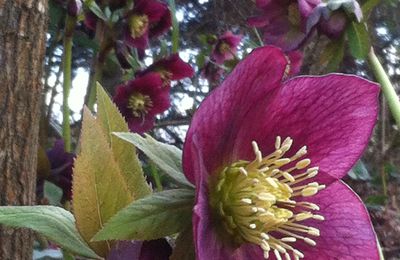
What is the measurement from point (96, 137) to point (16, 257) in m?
0.36

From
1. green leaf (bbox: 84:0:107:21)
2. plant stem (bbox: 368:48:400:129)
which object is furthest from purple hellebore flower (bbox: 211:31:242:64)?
plant stem (bbox: 368:48:400:129)

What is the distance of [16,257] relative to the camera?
2.00 feet

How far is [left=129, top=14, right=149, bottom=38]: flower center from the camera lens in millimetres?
948

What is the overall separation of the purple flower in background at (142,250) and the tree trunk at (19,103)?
0.36 meters

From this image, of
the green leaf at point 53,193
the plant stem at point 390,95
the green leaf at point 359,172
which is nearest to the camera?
the plant stem at point 390,95

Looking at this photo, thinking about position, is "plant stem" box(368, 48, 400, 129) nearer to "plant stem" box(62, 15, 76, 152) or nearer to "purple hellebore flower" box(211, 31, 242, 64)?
"plant stem" box(62, 15, 76, 152)

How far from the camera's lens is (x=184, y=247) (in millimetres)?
269

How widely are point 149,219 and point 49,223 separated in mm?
50

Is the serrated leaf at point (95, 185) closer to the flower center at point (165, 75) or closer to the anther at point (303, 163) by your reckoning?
the anther at point (303, 163)

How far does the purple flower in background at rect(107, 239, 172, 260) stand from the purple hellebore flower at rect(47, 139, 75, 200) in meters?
0.54

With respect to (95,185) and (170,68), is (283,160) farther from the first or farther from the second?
(170,68)

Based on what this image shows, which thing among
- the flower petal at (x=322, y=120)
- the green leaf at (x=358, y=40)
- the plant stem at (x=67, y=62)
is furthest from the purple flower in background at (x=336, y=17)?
the plant stem at (x=67, y=62)

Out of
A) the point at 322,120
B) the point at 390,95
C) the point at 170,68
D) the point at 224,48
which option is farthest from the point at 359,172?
the point at 322,120

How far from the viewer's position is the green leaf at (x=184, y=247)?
0.27 meters
